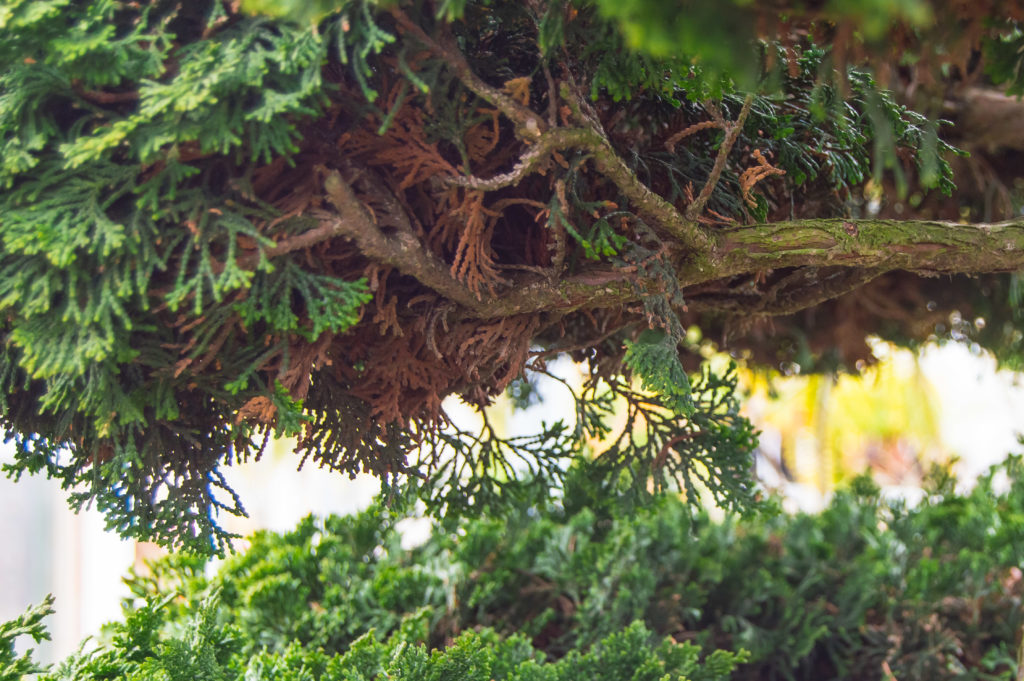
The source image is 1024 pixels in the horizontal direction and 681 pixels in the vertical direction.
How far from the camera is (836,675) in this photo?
8.86 feet

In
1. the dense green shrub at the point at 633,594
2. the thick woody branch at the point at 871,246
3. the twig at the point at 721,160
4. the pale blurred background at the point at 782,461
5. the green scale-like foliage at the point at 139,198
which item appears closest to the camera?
the green scale-like foliage at the point at 139,198

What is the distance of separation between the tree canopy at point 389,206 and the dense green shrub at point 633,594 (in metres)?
0.57

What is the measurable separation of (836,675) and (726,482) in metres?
1.51

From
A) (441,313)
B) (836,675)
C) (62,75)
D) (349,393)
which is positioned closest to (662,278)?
(441,313)

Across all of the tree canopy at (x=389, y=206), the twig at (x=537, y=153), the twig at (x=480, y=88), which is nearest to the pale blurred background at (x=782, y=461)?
the tree canopy at (x=389, y=206)

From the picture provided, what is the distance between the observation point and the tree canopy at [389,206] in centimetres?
98

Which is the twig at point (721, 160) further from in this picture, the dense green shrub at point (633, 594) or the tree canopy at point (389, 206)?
the dense green shrub at point (633, 594)

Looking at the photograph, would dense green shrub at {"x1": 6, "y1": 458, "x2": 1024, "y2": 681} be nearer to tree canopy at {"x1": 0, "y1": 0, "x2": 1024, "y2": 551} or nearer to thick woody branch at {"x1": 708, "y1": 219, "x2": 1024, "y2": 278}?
tree canopy at {"x1": 0, "y1": 0, "x2": 1024, "y2": 551}

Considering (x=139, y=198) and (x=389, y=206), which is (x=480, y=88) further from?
(x=139, y=198)

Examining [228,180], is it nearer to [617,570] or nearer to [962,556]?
[617,570]

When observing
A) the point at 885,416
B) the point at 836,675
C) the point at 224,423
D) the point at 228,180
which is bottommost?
the point at 836,675

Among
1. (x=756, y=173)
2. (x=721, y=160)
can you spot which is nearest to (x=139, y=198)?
(x=721, y=160)

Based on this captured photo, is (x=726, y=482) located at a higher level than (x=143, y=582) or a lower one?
lower

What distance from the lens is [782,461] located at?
24.3 ft
